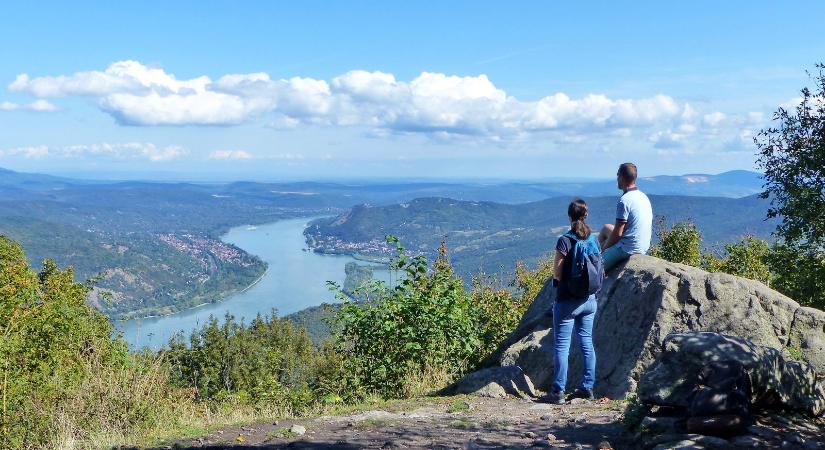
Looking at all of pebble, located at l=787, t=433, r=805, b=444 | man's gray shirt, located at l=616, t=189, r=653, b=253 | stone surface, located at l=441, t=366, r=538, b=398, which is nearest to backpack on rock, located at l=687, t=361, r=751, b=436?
pebble, located at l=787, t=433, r=805, b=444

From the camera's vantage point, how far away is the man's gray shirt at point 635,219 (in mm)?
8719

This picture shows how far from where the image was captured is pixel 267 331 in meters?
76.6

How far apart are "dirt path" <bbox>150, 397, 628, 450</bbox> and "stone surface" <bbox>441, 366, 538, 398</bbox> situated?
0.63m

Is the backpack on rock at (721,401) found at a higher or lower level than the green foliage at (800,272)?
higher

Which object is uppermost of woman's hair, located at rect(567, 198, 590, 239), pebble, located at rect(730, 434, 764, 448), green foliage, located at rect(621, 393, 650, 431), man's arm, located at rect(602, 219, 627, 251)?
woman's hair, located at rect(567, 198, 590, 239)

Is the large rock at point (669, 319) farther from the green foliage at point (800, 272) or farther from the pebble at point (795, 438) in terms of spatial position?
the green foliage at point (800, 272)

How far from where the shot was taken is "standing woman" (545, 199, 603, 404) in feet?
24.2

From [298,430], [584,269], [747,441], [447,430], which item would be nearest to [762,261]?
[584,269]

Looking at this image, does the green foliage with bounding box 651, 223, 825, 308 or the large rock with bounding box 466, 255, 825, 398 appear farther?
the green foliage with bounding box 651, 223, 825, 308

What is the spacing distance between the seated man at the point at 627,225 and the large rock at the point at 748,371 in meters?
3.15

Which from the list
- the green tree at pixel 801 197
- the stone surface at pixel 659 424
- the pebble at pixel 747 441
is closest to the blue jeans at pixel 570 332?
the stone surface at pixel 659 424

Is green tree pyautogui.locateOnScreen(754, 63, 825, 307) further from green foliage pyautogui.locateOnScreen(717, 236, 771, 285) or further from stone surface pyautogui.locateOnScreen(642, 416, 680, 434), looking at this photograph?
stone surface pyautogui.locateOnScreen(642, 416, 680, 434)

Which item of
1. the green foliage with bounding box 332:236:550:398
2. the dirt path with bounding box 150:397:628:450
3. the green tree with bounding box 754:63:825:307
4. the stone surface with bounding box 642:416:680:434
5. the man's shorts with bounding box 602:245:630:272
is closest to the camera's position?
the stone surface with bounding box 642:416:680:434

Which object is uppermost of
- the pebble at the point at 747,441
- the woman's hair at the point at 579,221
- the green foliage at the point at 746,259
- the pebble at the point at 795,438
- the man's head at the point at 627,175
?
the man's head at the point at 627,175
